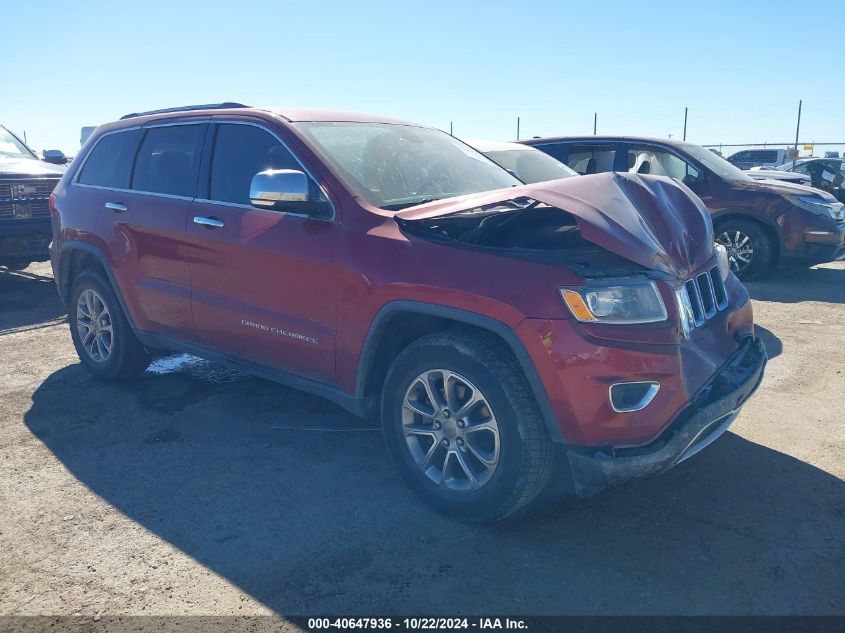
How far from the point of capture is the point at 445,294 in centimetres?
317

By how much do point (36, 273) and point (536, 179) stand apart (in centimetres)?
740

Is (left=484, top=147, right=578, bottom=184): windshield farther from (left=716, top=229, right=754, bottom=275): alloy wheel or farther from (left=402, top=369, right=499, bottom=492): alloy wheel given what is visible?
(left=402, top=369, right=499, bottom=492): alloy wheel

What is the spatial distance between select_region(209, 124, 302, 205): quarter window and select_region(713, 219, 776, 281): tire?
6272 millimetres

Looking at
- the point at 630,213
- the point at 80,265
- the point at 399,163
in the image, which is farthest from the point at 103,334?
the point at 630,213

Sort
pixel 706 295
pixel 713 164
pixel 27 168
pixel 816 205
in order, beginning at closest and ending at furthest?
pixel 706 295, pixel 816 205, pixel 27 168, pixel 713 164

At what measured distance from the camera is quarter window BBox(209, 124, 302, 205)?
4.11 meters

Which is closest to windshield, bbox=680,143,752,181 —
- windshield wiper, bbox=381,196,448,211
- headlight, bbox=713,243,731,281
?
headlight, bbox=713,243,731,281

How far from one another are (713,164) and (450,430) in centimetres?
716

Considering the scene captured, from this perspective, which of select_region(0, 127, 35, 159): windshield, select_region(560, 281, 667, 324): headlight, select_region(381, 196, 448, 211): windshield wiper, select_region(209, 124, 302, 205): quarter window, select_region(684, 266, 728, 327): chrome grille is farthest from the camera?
select_region(0, 127, 35, 159): windshield

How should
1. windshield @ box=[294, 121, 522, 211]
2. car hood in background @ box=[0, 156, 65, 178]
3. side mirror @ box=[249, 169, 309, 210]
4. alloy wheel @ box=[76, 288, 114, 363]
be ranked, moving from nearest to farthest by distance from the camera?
side mirror @ box=[249, 169, 309, 210]
windshield @ box=[294, 121, 522, 211]
alloy wheel @ box=[76, 288, 114, 363]
car hood in background @ box=[0, 156, 65, 178]

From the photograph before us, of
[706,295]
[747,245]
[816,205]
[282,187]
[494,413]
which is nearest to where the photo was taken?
[494,413]

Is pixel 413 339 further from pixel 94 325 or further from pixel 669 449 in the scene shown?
pixel 94 325

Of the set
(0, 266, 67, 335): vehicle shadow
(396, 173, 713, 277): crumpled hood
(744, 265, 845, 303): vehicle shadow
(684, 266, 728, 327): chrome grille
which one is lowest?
(0, 266, 67, 335): vehicle shadow

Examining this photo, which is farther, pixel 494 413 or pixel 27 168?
pixel 27 168
